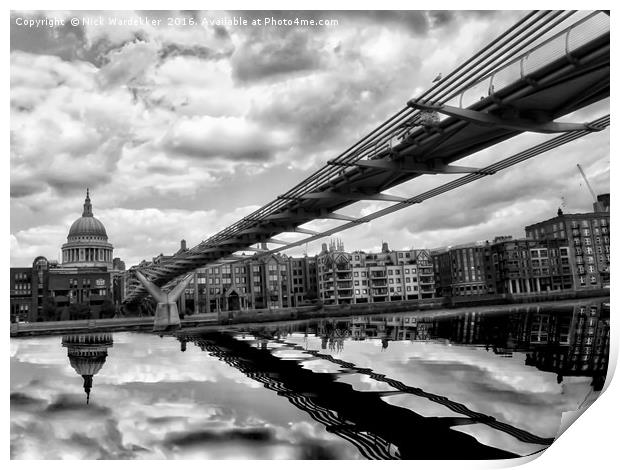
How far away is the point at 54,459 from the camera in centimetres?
738

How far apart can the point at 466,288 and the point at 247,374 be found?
158 ft

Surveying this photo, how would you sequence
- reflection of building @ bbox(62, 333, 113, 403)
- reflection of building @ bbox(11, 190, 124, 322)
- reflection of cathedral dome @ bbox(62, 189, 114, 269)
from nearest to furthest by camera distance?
reflection of building @ bbox(62, 333, 113, 403) < reflection of building @ bbox(11, 190, 124, 322) < reflection of cathedral dome @ bbox(62, 189, 114, 269)

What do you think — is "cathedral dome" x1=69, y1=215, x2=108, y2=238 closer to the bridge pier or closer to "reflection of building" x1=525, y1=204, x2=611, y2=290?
the bridge pier

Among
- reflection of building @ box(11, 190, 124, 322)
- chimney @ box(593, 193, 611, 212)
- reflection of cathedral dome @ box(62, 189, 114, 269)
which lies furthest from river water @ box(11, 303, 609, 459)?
reflection of cathedral dome @ box(62, 189, 114, 269)

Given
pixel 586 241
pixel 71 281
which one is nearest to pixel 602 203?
pixel 586 241

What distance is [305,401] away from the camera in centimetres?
944

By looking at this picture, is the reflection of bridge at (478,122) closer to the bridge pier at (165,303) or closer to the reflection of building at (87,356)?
the reflection of building at (87,356)

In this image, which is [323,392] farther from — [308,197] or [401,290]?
[401,290]

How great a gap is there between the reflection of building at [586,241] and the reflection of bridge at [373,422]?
5.44 m

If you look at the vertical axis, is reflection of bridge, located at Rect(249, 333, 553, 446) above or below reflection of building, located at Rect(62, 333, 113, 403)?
below

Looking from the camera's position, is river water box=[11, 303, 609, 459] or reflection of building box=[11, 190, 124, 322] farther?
reflection of building box=[11, 190, 124, 322]

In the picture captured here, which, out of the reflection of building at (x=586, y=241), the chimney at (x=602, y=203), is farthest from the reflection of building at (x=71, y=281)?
the reflection of building at (x=586, y=241)

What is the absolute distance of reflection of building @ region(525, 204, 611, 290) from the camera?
11.2 metres

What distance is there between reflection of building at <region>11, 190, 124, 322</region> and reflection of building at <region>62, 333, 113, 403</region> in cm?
252
